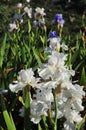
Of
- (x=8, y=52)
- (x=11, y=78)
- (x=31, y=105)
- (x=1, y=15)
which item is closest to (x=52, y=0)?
(x=1, y=15)

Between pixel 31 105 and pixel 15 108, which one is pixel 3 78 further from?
pixel 31 105

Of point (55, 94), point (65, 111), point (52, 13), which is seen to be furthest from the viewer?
point (52, 13)

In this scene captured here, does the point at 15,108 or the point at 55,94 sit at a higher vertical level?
the point at 55,94

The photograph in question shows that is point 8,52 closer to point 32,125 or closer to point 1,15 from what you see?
point 32,125

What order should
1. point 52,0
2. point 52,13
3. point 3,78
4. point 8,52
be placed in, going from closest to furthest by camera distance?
point 3,78, point 8,52, point 52,13, point 52,0

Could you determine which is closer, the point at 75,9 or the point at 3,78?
the point at 3,78

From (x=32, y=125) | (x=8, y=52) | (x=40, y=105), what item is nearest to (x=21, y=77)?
(x=40, y=105)
